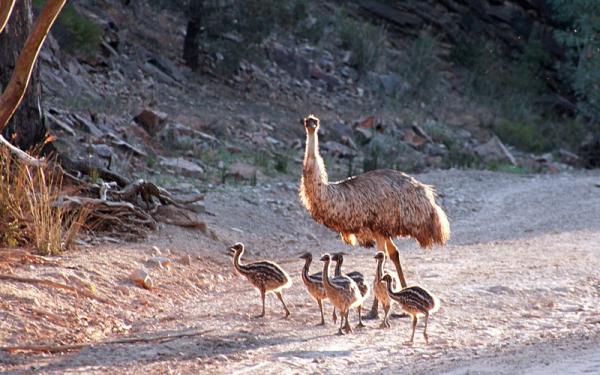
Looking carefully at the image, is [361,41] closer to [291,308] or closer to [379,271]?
[291,308]

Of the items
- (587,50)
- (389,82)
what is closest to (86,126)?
(389,82)

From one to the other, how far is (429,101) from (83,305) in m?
23.9

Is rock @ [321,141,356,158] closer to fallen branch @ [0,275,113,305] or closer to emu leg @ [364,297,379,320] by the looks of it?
emu leg @ [364,297,379,320]

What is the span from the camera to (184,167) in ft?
59.6

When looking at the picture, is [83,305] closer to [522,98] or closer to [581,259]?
[581,259]

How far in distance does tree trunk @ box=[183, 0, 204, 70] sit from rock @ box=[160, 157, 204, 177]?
898cm

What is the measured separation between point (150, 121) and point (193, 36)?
7.44 metres

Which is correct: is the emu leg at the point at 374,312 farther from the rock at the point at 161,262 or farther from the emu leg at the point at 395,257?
the rock at the point at 161,262

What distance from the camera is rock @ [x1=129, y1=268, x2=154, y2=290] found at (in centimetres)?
1112

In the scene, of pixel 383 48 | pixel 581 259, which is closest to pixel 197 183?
pixel 581 259

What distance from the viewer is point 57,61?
74.9 feet

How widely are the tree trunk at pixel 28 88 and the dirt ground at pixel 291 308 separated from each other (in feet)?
6.37

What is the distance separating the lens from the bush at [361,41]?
110 feet

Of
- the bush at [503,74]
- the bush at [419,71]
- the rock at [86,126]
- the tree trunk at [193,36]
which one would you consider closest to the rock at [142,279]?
the rock at [86,126]
